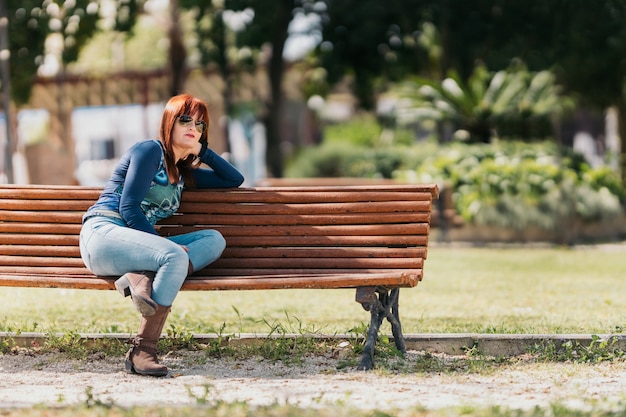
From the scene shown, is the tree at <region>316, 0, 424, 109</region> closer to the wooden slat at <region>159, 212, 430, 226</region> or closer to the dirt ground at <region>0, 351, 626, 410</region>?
the wooden slat at <region>159, 212, 430, 226</region>

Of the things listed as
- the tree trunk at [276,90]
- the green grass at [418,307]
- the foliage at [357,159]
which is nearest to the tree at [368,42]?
the tree trunk at [276,90]

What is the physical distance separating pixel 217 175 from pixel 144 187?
2.26ft

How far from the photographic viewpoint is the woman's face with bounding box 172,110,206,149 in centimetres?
615

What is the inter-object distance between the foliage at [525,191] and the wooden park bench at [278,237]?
1037 centimetres

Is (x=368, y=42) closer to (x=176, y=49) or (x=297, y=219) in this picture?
(x=176, y=49)

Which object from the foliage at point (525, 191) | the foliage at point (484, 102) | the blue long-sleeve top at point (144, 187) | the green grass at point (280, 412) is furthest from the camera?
the foliage at point (484, 102)

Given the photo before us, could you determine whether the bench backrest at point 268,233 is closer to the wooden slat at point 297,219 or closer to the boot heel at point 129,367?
the wooden slat at point 297,219

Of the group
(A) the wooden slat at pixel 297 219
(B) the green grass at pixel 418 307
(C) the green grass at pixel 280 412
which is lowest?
(B) the green grass at pixel 418 307

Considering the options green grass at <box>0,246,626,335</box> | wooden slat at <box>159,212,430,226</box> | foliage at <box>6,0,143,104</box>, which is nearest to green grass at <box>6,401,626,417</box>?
wooden slat at <box>159,212,430,226</box>

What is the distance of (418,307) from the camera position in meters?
9.09

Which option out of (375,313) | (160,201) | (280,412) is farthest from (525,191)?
(280,412)

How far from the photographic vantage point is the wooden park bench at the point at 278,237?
6.02 m

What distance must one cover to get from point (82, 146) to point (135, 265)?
6385 centimetres

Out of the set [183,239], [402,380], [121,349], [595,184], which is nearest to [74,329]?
[121,349]
